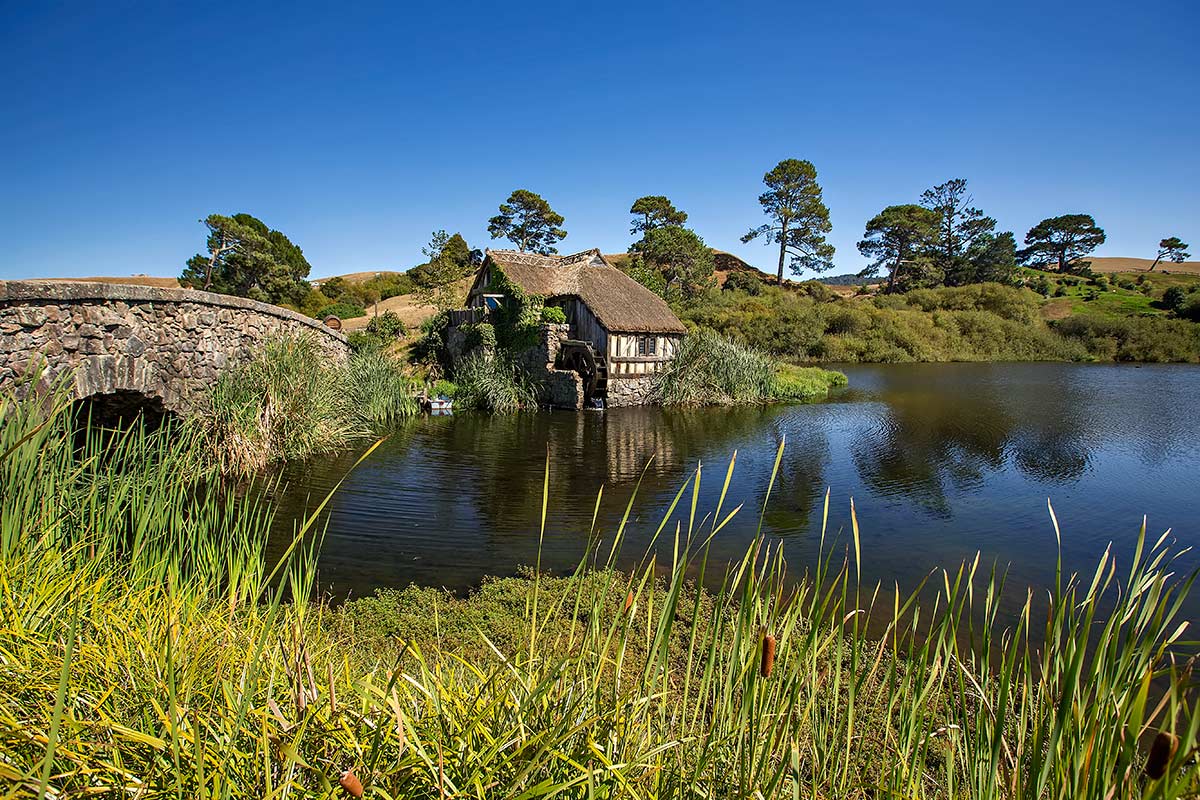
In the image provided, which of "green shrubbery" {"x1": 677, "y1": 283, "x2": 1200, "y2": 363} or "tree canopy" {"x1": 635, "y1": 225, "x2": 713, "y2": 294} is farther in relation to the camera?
"tree canopy" {"x1": 635, "y1": 225, "x2": 713, "y2": 294}

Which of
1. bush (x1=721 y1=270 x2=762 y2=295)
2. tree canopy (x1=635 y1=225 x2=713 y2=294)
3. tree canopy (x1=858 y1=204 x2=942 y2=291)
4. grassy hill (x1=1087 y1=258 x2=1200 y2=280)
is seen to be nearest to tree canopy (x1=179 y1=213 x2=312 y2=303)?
tree canopy (x1=635 y1=225 x2=713 y2=294)

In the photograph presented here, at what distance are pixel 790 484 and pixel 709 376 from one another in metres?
11.7

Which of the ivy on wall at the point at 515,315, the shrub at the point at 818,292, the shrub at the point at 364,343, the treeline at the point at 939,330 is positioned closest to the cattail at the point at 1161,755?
the shrub at the point at 364,343

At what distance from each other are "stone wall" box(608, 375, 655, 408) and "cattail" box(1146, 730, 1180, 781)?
20405 millimetres

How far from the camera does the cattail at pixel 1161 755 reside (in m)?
1.05

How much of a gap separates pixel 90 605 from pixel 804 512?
28.5ft

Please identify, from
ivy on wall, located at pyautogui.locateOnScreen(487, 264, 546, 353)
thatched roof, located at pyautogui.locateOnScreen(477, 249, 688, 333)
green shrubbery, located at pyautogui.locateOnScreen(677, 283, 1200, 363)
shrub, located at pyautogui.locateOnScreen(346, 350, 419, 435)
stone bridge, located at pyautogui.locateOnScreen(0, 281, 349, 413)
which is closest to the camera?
stone bridge, located at pyautogui.locateOnScreen(0, 281, 349, 413)

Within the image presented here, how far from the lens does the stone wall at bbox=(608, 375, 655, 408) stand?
2170 centimetres

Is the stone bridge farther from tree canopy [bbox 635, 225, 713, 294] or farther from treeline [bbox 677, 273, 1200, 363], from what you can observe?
tree canopy [bbox 635, 225, 713, 294]

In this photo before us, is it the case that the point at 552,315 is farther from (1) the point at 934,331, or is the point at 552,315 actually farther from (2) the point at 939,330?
(2) the point at 939,330

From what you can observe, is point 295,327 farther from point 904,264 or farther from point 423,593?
point 904,264

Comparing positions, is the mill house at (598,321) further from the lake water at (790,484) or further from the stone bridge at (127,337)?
the stone bridge at (127,337)

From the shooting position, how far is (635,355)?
22328mm

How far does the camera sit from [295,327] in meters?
13.0
